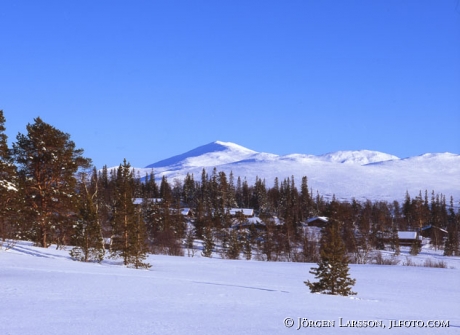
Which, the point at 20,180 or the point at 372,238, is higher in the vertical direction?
the point at 20,180

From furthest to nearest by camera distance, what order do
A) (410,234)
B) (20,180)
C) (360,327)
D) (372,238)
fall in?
(410,234) < (372,238) < (20,180) < (360,327)

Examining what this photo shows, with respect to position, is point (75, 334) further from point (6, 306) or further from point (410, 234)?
point (410, 234)

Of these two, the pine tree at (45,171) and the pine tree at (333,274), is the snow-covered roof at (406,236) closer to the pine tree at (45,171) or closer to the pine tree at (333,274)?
the pine tree at (45,171)

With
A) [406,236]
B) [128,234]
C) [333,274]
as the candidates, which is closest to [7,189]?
[128,234]

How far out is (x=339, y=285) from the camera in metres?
20.9

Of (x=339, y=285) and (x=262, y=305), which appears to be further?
(x=339, y=285)

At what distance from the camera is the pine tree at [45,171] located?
115 ft

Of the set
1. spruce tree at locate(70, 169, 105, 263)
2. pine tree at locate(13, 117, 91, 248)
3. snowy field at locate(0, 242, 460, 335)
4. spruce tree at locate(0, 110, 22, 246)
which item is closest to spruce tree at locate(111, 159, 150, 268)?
spruce tree at locate(70, 169, 105, 263)

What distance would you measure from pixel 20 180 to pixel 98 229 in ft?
20.7

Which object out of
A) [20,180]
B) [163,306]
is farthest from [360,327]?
[20,180]

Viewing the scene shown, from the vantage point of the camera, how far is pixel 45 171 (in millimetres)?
35906

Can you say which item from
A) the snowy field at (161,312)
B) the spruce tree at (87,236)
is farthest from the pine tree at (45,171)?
the snowy field at (161,312)

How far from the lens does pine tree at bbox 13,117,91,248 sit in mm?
35000

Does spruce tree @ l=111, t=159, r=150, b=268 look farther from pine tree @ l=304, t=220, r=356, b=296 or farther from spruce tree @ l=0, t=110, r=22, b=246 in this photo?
pine tree @ l=304, t=220, r=356, b=296
